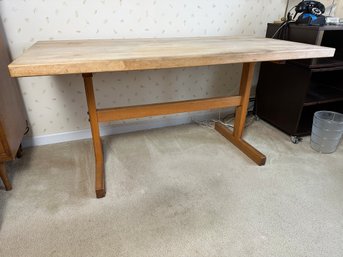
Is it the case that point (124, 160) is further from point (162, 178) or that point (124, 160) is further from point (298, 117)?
point (298, 117)

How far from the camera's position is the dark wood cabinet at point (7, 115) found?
1410 mm

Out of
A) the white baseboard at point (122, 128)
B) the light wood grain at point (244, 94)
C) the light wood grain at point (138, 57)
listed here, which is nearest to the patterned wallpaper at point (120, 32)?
the white baseboard at point (122, 128)

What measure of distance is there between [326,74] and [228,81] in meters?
0.92

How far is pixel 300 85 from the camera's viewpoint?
6.37ft

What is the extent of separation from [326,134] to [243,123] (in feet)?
2.02

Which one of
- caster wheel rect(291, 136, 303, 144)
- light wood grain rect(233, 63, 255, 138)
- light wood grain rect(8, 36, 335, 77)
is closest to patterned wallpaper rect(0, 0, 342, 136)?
light wood grain rect(233, 63, 255, 138)

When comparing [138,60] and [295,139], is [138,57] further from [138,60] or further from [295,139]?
[295,139]

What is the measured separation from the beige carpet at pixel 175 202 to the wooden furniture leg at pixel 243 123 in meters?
0.06

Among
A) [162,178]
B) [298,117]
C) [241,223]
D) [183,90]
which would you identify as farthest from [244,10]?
[241,223]

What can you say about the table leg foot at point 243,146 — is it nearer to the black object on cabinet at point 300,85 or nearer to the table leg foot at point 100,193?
the black object on cabinet at point 300,85

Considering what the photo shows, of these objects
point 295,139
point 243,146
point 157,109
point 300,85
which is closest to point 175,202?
point 157,109

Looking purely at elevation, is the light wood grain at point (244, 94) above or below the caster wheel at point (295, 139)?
above

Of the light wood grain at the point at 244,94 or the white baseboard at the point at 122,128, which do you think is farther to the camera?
the white baseboard at the point at 122,128

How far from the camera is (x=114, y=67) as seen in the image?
3.37 feet
